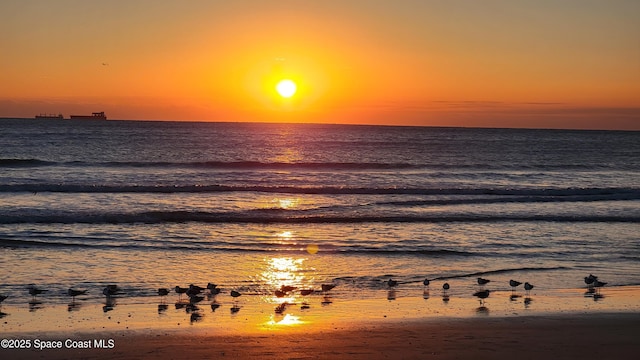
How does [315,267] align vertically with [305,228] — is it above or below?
below

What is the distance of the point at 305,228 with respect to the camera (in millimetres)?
23578

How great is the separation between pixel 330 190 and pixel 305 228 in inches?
491

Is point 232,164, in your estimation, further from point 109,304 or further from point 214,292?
point 109,304

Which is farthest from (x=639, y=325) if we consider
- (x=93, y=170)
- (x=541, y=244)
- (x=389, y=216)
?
(x=93, y=170)

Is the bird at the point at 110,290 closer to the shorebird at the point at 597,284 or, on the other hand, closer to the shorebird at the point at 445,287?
the shorebird at the point at 445,287

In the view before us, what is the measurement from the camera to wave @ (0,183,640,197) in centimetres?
3338

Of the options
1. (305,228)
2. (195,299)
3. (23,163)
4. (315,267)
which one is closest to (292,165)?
(23,163)

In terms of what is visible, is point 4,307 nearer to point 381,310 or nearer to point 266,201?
point 381,310

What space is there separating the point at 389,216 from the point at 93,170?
84.3 feet

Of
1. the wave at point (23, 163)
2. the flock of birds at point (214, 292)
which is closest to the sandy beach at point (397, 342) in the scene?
the flock of birds at point (214, 292)

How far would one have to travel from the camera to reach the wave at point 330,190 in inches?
1314

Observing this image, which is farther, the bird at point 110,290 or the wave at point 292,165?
the wave at point 292,165

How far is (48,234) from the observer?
20656mm

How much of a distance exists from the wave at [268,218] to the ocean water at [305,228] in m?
0.10
